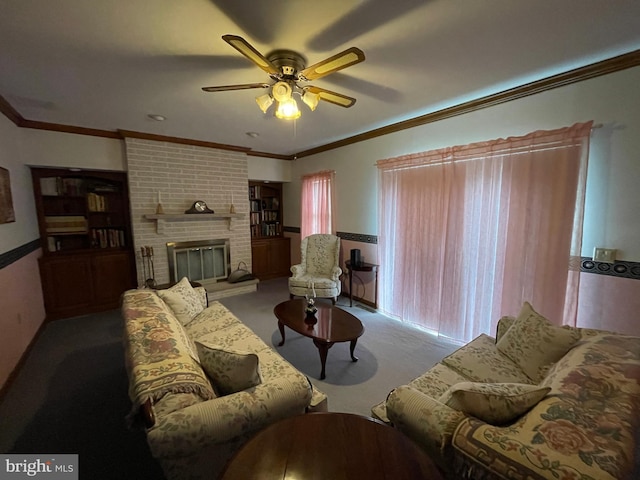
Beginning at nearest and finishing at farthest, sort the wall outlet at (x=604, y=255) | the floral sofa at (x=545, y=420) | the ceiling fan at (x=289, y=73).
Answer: the floral sofa at (x=545, y=420)
the ceiling fan at (x=289, y=73)
the wall outlet at (x=604, y=255)

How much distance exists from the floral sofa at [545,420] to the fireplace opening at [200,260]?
3.70 meters

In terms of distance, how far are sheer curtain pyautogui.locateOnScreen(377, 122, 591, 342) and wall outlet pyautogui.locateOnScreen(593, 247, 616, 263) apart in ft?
0.38

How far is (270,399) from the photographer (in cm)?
117

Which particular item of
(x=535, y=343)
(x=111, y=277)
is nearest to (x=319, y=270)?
(x=535, y=343)

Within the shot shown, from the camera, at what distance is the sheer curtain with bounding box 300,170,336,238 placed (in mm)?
4324

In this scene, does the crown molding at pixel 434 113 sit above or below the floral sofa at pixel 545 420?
above

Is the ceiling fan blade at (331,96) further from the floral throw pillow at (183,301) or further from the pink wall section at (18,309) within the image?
the pink wall section at (18,309)

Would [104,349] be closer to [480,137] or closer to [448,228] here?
[448,228]

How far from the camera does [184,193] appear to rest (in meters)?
4.05

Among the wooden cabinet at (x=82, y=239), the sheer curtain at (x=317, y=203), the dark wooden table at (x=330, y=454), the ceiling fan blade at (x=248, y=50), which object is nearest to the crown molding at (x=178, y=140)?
the wooden cabinet at (x=82, y=239)

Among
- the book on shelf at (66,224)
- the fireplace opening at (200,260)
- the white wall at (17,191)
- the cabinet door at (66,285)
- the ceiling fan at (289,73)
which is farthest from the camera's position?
the fireplace opening at (200,260)

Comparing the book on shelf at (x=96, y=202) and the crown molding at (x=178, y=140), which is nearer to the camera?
the crown molding at (x=178, y=140)

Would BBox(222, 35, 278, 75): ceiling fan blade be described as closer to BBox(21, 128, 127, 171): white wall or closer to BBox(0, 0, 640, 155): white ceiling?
BBox(0, 0, 640, 155): white ceiling

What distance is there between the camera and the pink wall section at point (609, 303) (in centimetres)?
187
